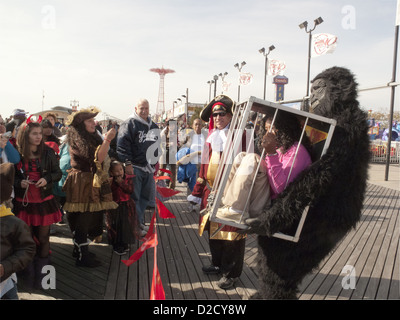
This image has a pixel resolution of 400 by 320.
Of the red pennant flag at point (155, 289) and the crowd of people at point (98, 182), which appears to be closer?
the crowd of people at point (98, 182)

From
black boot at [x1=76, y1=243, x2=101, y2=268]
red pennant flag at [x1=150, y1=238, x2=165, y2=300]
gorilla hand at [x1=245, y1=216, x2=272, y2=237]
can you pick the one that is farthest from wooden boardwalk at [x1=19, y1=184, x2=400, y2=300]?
gorilla hand at [x1=245, y1=216, x2=272, y2=237]

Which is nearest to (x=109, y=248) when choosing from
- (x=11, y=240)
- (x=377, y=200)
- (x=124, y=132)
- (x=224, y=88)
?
(x=124, y=132)

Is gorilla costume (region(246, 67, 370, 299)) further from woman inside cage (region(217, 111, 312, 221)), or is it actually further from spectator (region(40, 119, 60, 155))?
spectator (region(40, 119, 60, 155))

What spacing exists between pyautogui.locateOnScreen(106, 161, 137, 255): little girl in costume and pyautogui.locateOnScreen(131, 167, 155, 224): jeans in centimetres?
28

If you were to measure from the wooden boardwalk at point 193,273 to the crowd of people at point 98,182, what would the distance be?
0.17 metres

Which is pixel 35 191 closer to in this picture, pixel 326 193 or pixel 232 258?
pixel 232 258

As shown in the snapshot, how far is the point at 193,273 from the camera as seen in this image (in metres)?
3.31

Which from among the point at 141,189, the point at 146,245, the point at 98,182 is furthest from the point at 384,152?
the point at 98,182

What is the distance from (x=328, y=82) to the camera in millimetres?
1973

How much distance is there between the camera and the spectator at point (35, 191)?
10.1 feet

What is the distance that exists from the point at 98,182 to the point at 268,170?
2.03 m

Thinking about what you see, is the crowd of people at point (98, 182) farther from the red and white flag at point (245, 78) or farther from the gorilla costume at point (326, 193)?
the red and white flag at point (245, 78)

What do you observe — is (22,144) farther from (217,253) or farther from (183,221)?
(183,221)

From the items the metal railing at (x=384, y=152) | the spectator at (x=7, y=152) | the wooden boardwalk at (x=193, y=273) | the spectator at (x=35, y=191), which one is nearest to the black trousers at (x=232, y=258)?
the wooden boardwalk at (x=193, y=273)
